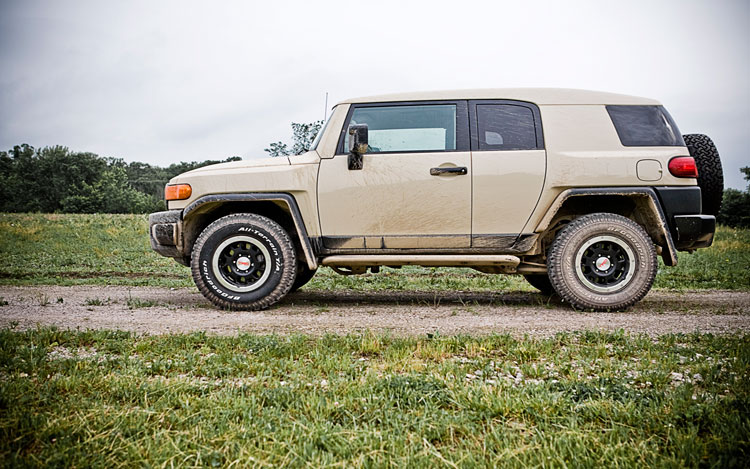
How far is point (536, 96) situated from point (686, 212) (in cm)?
187

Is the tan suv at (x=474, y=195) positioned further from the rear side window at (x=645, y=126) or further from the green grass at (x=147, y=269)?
the green grass at (x=147, y=269)

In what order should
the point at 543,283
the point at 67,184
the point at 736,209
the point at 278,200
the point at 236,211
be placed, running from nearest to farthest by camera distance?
the point at 278,200, the point at 236,211, the point at 543,283, the point at 736,209, the point at 67,184

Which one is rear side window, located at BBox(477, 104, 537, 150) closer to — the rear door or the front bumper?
the rear door

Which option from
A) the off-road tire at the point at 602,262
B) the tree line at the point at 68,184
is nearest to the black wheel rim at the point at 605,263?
the off-road tire at the point at 602,262

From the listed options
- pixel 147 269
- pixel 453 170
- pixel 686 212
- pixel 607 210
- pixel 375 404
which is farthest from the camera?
pixel 147 269

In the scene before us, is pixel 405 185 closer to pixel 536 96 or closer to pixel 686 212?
pixel 536 96

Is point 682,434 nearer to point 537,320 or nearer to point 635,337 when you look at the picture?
point 635,337

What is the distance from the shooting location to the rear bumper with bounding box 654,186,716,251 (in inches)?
191

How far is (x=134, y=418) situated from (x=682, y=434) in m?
2.24

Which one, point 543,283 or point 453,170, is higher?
point 453,170

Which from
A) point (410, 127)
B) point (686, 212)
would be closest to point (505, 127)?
point (410, 127)

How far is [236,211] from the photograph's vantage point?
18.3ft

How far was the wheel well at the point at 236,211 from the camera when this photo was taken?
17.8 feet

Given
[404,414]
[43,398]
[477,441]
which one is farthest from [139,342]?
[477,441]
